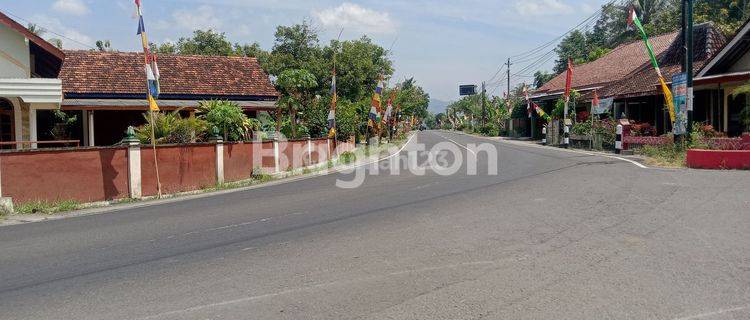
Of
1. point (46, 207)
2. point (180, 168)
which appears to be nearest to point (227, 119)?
point (180, 168)

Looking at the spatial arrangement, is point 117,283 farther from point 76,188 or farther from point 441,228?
point 76,188

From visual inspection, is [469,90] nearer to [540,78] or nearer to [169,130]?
[540,78]

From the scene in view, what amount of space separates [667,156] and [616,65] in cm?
2217

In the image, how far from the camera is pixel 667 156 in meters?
19.5

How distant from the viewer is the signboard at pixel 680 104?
20.0 meters

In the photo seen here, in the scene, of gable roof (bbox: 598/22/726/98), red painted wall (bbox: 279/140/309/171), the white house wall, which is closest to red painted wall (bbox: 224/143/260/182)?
red painted wall (bbox: 279/140/309/171)

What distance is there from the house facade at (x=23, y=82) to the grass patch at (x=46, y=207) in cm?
315

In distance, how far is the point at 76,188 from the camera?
14320 mm

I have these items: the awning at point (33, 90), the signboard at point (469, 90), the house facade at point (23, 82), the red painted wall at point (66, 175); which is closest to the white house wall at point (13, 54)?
the house facade at point (23, 82)

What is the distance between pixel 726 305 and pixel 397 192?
8.91m

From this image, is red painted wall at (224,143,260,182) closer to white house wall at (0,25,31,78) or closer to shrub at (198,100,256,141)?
shrub at (198,100,256,141)

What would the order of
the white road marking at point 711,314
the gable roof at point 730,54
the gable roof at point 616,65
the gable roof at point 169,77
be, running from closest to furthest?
the white road marking at point 711,314 < the gable roof at point 730,54 < the gable roof at point 169,77 < the gable roof at point 616,65

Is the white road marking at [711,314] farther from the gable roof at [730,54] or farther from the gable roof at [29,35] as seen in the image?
the gable roof at [730,54]

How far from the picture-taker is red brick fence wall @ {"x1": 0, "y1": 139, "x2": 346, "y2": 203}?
13.5m
